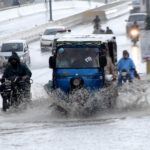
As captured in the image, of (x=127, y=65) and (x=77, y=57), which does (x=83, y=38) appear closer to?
(x=77, y=57)

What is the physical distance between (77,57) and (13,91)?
1887 millimetres

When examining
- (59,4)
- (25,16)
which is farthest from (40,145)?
(59,4)

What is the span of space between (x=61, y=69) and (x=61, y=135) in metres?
3.65

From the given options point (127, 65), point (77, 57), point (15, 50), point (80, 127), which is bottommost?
point (80, 127)

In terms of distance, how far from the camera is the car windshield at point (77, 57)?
55.0ft

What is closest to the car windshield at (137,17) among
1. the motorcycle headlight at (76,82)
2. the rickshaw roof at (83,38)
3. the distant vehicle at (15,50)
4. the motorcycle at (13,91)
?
the distant vehicle at (15,50)

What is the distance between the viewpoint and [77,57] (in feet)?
55.5

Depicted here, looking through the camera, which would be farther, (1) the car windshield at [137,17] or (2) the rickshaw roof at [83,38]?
(1) the car windshield at [137,17]

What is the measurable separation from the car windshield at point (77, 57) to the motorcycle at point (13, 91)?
3.80 feet

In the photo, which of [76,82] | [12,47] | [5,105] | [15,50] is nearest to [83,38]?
[76,82]

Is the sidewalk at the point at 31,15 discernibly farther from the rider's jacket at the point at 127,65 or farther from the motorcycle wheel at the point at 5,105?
the motorcycle wheel at the point at 5,105

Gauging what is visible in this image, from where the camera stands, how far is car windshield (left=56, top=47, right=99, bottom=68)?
55.0ft

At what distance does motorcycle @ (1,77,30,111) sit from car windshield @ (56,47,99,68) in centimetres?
116

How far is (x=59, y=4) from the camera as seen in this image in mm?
99688
